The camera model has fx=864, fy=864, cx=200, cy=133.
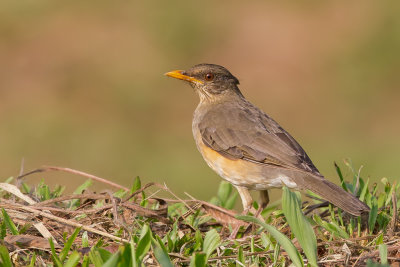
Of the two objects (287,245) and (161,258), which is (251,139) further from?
(161,258)

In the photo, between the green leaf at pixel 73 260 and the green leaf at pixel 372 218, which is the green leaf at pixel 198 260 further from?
the green leaf at pixel 372 218

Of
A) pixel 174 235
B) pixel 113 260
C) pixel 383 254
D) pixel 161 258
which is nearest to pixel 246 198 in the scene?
pixel 174 235

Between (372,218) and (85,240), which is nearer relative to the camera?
(85,240)

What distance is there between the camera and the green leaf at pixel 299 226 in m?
4.63

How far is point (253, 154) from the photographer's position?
6.91 m

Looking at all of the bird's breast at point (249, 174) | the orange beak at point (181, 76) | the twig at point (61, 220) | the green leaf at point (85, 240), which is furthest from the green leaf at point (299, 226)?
the orange beak at point (181, 76)

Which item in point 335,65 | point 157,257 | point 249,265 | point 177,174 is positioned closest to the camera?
point 157,257

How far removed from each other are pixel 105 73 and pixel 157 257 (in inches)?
465

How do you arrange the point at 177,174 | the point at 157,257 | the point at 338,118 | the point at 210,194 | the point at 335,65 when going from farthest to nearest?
the point at 335,65 → the point at 338,118 → the point at 177,174 → the point at 210,194 → the point at 157,257

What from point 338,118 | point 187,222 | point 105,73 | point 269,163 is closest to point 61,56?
point 105,73

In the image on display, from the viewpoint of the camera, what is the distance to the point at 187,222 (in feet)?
18.4

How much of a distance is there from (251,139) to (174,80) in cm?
892

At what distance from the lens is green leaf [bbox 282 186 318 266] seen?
463 centimetres

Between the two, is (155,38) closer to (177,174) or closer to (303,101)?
(303,101)
